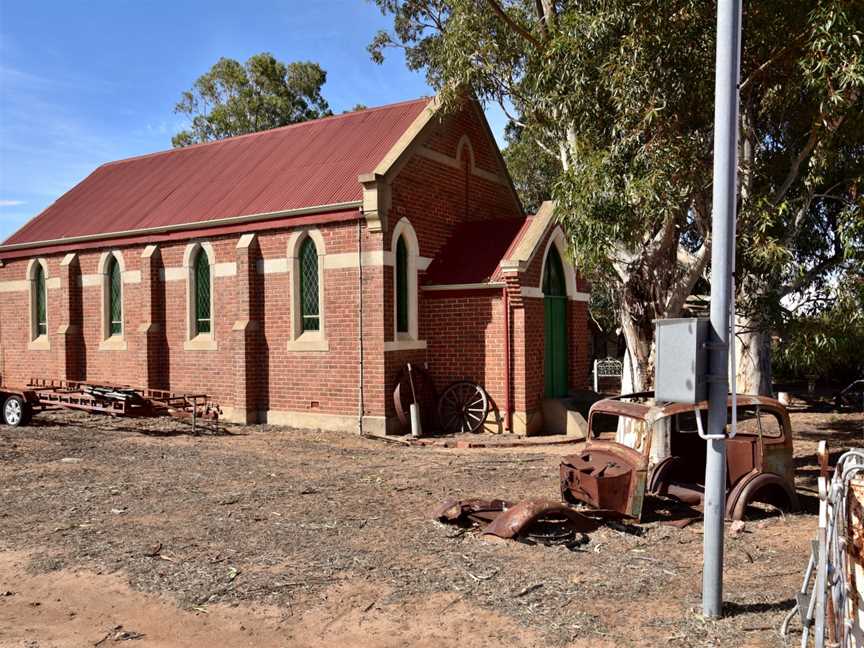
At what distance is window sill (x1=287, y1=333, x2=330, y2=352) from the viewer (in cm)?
1580

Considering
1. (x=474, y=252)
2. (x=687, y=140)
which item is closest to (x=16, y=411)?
(x=474, y=252)

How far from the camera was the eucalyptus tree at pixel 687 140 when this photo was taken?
9.55 meters

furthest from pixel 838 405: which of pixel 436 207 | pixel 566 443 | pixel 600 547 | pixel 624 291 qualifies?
pixel 600 547

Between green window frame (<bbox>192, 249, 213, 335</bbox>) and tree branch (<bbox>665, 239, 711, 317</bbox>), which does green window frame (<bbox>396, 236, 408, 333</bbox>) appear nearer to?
green window frame (<bbox>192, 249, 213, 335</bbox>)

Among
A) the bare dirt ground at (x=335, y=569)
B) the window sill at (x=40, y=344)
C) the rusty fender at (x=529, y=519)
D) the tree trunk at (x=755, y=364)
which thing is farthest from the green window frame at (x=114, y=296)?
the tree trunk at (x=755, y=364)

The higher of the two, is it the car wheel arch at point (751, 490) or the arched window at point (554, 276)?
the arched window at point (554, 276)

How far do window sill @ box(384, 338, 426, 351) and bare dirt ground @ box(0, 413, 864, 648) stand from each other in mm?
4530

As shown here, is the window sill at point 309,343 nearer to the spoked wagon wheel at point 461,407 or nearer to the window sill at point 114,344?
the spoked wagon wheel at point 461,407

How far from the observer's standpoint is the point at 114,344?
1994 cm

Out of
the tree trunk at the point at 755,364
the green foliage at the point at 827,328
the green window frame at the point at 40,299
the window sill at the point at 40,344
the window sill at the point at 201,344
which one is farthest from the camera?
the green window frame at the point at 40,299

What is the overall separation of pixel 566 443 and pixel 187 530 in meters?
8.66

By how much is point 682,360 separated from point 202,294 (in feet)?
49.1

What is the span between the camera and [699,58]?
32.9ft

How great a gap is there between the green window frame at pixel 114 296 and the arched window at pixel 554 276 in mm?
11504
